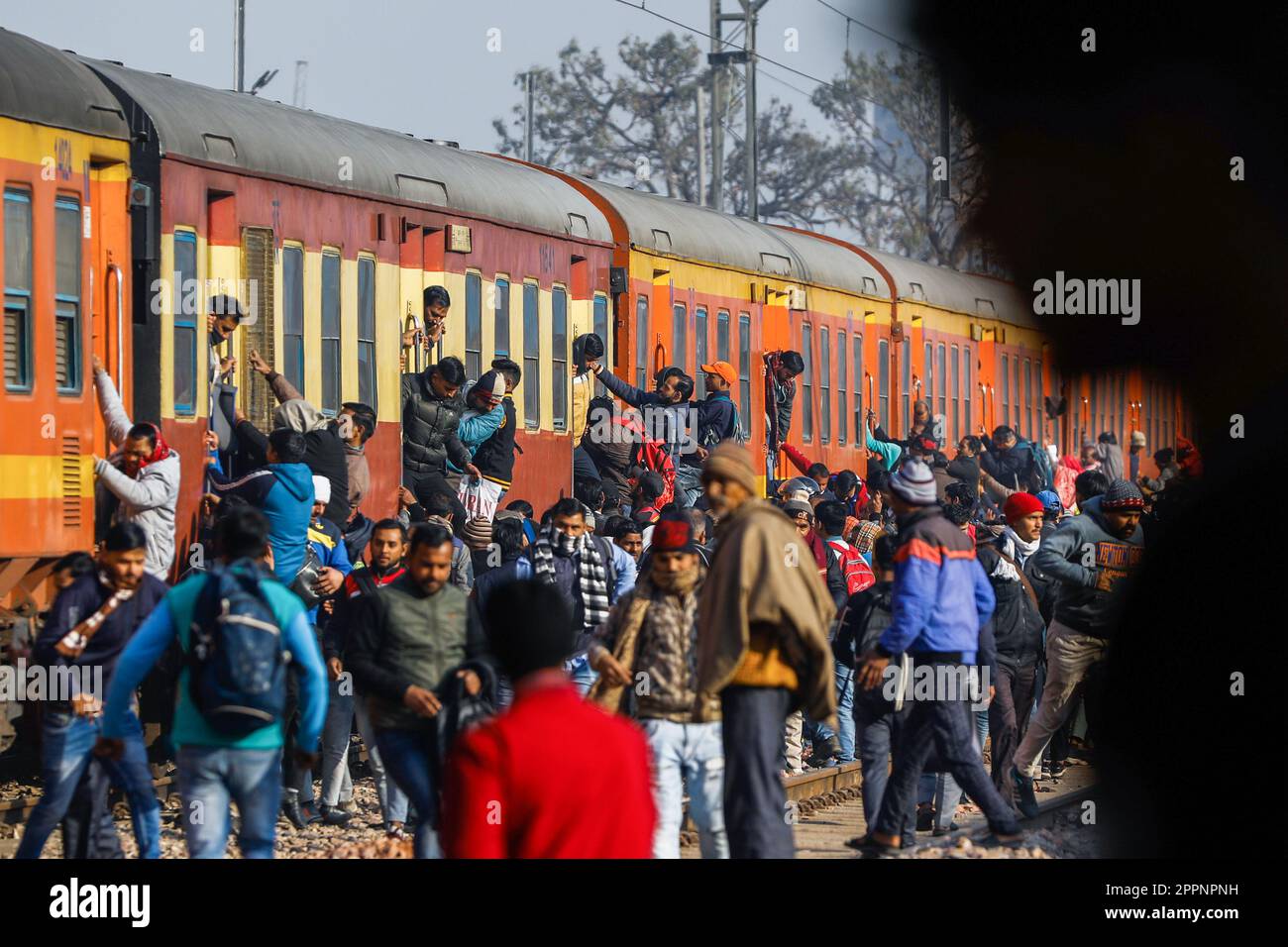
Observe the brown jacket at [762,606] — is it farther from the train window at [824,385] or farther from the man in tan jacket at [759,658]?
the train window at [824,385]

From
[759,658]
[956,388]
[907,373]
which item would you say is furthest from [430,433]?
[956,388]

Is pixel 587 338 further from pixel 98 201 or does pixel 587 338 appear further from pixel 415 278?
pixel 98 201

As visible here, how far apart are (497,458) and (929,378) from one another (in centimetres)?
1399

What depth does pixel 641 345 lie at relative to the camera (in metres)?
19.1

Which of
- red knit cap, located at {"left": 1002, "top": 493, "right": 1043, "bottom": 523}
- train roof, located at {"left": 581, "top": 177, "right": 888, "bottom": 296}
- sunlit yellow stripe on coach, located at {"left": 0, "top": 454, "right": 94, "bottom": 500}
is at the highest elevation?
train roof, located at {"left": 581, "top": 177, "right": 888, "bottom": 296}

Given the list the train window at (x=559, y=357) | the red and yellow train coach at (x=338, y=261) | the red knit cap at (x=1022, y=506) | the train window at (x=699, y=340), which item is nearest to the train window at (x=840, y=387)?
the train window at (x=699, y=340)

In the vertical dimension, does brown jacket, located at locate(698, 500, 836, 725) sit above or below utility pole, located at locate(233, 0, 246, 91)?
below

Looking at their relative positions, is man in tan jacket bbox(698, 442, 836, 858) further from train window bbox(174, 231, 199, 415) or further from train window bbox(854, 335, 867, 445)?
train window bbox(854, 335, 867, 445)

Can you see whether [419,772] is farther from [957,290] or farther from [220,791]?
[957,290]

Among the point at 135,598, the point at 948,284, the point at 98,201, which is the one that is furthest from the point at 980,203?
the point at 135,598

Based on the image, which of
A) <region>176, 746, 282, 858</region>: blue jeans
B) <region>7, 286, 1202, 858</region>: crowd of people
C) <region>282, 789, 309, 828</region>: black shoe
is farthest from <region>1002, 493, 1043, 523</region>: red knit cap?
<region>176, 746, 282, 858</region>: blue jeans

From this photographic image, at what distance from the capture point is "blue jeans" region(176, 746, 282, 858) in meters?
7.55

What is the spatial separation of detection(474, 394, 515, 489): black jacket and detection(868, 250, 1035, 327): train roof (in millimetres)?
11811
